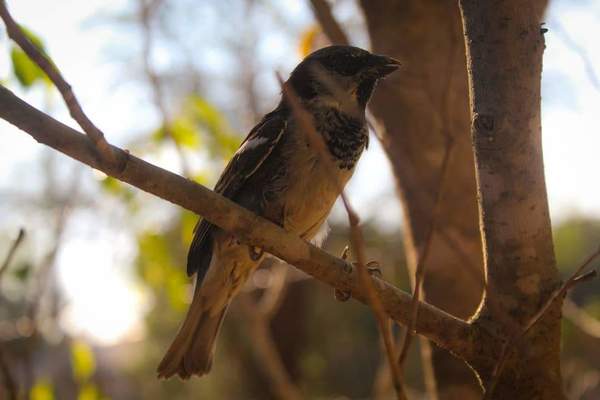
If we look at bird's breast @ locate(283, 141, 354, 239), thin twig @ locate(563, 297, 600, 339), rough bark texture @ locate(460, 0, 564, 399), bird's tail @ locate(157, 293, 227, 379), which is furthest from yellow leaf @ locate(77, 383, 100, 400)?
thin twig @ locate(563, 297, 600, 339)

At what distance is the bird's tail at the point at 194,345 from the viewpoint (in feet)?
9.09

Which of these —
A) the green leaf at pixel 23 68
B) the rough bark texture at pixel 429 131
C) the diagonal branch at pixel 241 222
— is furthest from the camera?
the rough bark texture at pixel 429 131

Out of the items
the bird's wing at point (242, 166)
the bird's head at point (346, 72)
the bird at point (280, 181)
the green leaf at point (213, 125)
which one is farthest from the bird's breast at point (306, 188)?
the green leaf at point (213, 125)

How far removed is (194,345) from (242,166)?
0.74 metres

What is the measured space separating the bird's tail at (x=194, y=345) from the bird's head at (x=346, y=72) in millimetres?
965

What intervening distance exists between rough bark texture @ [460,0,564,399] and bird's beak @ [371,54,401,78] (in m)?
1.16

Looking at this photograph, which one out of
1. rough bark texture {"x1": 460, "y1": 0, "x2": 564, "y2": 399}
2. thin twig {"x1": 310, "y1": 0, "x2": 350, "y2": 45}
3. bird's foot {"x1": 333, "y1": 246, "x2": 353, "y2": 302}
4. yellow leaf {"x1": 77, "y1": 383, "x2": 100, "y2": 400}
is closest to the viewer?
rough bark texture {"x1": 460, "y1": 0, "x2": 564, "y2": 399}

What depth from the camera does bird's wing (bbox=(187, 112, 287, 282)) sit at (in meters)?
2.74

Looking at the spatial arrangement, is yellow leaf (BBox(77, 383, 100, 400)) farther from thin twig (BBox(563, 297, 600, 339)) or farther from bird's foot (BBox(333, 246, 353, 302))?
thin twig (BBox(563, 297, 600, 339))

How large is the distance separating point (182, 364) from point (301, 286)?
5.86 meters

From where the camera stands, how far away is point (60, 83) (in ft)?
4.04

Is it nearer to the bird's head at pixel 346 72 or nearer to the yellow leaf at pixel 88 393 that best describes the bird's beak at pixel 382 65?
the bird's head at pixel 346 72

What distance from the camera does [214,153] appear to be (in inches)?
148

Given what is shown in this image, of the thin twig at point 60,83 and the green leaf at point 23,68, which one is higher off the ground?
the green leaf at point 23,68
